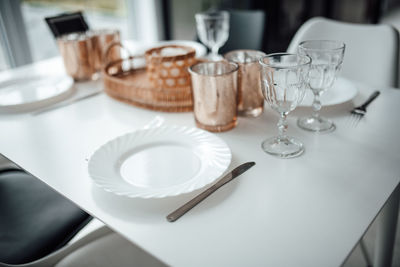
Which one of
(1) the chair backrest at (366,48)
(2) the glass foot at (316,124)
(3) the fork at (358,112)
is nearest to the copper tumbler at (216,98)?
(2) the glass foot at (316,124)

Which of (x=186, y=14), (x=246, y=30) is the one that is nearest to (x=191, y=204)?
(x=246, y=30)

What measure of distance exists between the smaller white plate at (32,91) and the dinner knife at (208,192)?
0.61 meters

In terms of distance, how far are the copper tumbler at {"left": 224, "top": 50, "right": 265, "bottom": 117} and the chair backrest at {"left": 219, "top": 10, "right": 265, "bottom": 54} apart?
846mm

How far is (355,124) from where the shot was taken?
80cm

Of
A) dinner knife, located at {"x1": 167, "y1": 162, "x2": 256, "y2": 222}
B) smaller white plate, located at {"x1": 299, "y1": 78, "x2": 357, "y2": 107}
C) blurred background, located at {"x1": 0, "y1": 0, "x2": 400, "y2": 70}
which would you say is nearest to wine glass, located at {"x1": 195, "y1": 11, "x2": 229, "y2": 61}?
smaller white plate, located at {"x1": 299, "y1": 78, "x2": 357, "y2": 107}

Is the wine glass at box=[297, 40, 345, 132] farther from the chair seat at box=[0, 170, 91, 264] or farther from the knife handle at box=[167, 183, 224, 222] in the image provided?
the chair seat at box=[0, 170, 91, 264]

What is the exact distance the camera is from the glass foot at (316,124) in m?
0.78

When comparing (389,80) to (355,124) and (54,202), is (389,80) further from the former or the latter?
(54,202)

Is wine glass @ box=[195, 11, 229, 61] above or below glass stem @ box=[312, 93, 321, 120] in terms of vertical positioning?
above

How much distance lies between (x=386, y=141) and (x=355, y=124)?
0.28 feet

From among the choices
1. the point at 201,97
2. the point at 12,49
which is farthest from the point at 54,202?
the point at 12,49

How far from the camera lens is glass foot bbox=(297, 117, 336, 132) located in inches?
30.7

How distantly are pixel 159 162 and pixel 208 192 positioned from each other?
0.14 m

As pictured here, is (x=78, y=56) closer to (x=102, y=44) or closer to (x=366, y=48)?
(x=102, y=44)
